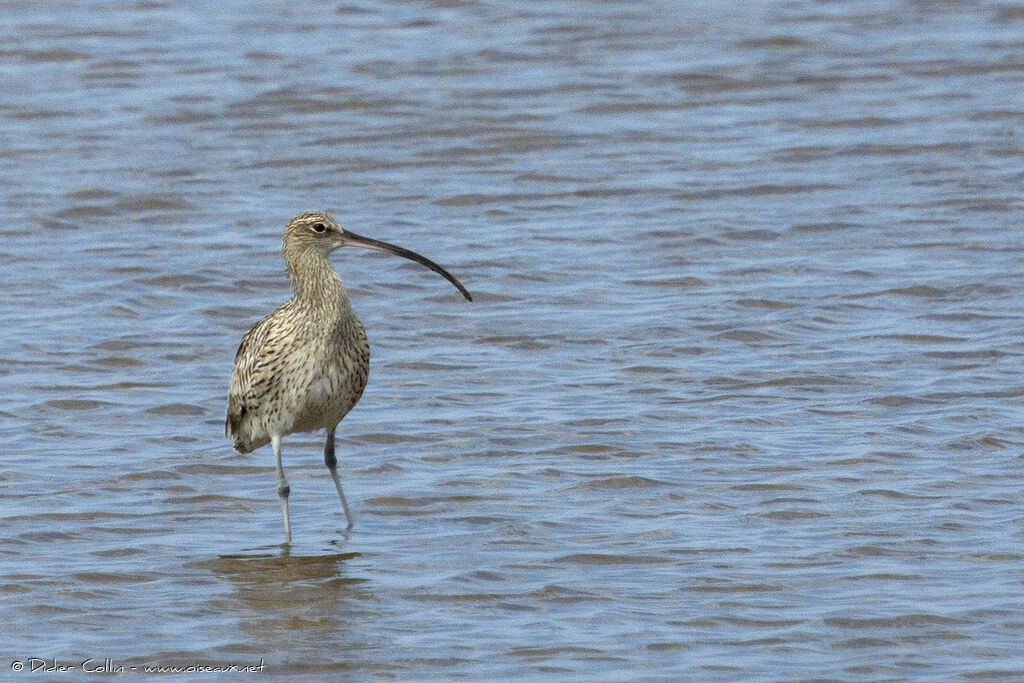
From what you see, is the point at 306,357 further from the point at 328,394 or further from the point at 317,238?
the point at 317,238

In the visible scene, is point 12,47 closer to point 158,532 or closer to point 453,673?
point 158,532

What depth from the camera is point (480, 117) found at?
53.8ft

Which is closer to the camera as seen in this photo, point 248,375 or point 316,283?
point 316,283

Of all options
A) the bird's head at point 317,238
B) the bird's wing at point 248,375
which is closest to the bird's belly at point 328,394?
the bird's wing at point 248,375

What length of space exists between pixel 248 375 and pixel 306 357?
36cm

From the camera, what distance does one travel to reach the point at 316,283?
8.88 m

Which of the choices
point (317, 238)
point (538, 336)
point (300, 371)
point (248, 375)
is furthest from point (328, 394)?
point (538, 336)

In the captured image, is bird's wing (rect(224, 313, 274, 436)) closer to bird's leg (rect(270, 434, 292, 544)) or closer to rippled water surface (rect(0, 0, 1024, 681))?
bird's leg (rect(270, 434, 292, 544))

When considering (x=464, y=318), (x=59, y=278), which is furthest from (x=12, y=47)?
(x=464, y=318)

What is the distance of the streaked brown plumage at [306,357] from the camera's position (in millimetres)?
8797

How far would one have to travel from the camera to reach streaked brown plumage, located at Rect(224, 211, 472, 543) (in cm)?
880

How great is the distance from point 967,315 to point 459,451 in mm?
3544

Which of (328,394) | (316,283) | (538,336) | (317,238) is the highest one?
(317,238)

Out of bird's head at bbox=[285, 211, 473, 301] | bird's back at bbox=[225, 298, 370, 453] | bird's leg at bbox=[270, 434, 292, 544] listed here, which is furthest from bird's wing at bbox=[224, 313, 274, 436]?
bird's head at bbox=[285, 211, 473, 301]
